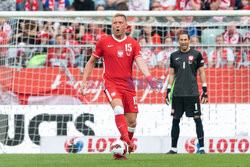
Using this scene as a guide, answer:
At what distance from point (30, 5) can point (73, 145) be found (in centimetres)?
636

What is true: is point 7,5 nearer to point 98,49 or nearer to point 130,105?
point 98,49

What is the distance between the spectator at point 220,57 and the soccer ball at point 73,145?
356cm

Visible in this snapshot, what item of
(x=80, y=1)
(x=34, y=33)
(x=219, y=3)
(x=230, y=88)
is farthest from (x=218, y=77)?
(x=80, y=1)

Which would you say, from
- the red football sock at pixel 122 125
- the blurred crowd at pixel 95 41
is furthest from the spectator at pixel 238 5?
the red football sock at pixel 122 125

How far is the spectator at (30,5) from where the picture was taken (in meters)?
15.8

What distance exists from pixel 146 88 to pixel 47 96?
2.29 meters

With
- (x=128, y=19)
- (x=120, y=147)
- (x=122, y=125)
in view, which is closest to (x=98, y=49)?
(x=122, y=125)

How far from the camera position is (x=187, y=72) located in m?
9.73

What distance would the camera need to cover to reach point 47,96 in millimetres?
12281

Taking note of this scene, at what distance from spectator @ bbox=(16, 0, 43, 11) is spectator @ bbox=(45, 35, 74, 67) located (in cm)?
330

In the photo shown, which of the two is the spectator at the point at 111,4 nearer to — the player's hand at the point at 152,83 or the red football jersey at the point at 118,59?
the red football jersey at the point at 118,59

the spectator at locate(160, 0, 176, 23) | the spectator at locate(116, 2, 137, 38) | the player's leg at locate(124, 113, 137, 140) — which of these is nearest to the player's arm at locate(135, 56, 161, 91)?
the player's leg at locate(124, 113, 137, 140)

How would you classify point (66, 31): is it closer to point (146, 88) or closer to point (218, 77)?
point (146, 88)

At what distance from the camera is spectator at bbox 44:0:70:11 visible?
15859mm
